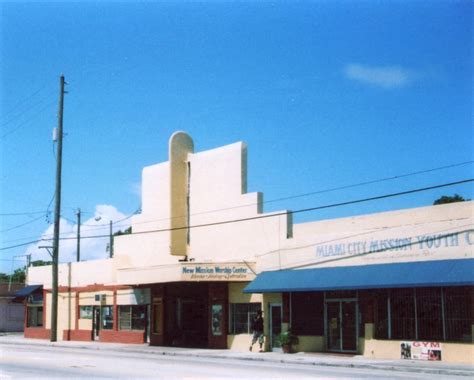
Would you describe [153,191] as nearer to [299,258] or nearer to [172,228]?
[172,228]

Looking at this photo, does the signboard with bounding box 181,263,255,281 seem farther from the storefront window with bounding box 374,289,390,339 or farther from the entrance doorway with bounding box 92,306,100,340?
the entrance doorway with bounding box 92,306,100,340

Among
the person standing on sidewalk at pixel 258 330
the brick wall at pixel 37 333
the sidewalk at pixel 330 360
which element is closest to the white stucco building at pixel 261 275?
the person standing on sidewalk at pixel 258 330

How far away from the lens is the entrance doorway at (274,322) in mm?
31672

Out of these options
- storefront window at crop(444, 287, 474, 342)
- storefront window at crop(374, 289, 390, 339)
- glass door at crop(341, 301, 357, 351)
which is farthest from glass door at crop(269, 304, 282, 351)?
storefront window at crop(444, 287, 474, 342)

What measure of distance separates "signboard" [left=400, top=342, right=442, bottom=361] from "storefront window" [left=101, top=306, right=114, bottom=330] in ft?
69.9

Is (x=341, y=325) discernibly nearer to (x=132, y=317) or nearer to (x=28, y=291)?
(x=132, y=317)

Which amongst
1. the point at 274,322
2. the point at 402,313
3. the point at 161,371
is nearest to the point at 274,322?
the point at 274,322

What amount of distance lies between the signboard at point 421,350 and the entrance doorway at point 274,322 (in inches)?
268

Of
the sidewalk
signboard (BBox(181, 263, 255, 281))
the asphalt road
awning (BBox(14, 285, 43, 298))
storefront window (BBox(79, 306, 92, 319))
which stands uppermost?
signboard (BBox(181, 263, 255, 281))

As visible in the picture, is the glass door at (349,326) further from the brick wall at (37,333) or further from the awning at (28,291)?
the awning at (28,291)

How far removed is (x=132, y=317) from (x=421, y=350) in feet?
65.0

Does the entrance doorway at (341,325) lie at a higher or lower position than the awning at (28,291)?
lower

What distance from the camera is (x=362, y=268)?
27797 mm

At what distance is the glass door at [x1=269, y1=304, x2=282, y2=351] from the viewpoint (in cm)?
3167
